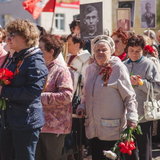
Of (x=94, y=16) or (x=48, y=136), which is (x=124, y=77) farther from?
(x=94, y=16)

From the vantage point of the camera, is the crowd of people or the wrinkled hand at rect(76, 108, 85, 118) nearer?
the crowd of people

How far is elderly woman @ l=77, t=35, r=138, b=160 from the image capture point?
498 centimetres

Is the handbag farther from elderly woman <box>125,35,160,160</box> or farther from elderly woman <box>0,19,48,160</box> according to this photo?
elderly woman <box>0,19,48,160</box>

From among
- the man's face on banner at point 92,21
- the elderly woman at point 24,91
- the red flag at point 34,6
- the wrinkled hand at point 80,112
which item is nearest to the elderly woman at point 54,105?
the wrinkled hand at point 80,112

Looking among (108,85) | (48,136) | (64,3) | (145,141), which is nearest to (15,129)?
(48,136)

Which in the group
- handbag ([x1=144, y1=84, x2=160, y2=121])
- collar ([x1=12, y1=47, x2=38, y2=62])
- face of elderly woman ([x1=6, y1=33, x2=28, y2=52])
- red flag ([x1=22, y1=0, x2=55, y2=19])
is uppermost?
red flag ([x1=22, y1=0, x2=55, y2=19])

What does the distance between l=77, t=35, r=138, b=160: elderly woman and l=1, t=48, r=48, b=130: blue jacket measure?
0.73 m

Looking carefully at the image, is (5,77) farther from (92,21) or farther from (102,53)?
(92,21)

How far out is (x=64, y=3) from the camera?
105 ft

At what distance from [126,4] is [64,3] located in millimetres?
21494

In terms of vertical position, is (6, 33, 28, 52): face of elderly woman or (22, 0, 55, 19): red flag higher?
(22, 0, 55, 19): red flag

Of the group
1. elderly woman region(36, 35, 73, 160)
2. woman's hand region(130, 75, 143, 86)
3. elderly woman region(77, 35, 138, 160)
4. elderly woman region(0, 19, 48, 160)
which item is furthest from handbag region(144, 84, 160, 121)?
elderly woman region(0, 19, 48, 160)

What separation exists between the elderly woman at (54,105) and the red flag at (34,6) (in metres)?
7.39

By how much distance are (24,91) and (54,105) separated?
2.47 feet
